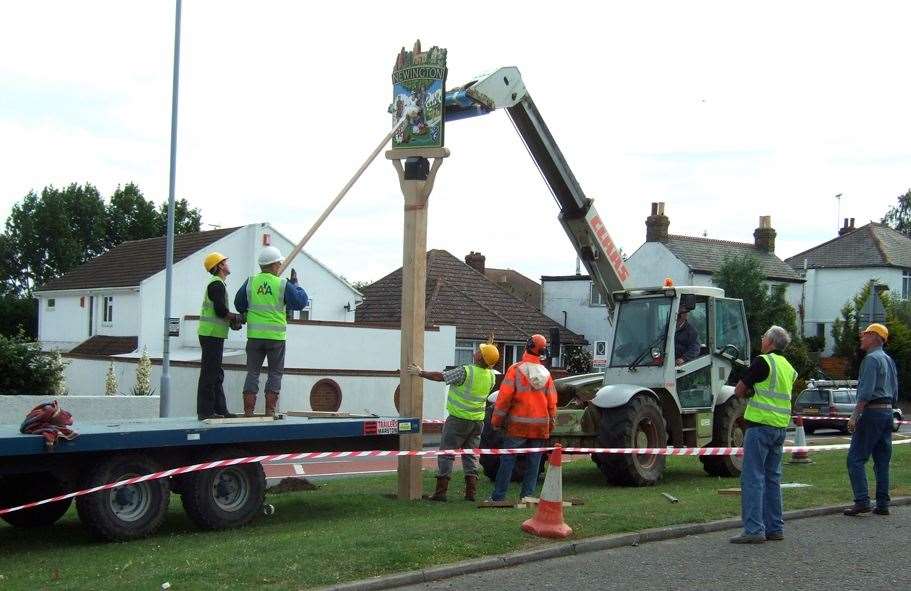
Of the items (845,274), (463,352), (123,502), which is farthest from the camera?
(845,274)

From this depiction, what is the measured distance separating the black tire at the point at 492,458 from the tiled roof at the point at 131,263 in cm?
2724

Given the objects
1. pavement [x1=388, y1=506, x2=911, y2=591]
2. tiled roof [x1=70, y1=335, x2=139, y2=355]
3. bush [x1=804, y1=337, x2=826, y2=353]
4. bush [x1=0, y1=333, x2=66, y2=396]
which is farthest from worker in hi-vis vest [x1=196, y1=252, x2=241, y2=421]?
bush [x1=804, y1=337, x2=826, y2=353]

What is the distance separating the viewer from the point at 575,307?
52.9 m

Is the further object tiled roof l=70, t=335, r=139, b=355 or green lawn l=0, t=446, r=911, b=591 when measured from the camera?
tiled roof l=70, t=335, r=139, b=355

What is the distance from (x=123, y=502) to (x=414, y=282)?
13.3ft

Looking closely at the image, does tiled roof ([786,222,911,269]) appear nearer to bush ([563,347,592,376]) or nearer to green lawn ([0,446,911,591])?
bush ([563,347,592,376])

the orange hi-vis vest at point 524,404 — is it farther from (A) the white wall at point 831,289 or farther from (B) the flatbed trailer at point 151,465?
(A) the white wall at point 831,289

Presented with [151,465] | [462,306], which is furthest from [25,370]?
[462,306]

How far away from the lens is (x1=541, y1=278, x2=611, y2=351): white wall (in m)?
51.2

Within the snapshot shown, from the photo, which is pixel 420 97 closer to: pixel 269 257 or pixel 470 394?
pixel 269 257

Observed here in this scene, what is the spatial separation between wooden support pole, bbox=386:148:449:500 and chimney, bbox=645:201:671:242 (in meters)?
38.4

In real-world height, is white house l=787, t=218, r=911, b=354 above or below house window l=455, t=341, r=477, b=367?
above

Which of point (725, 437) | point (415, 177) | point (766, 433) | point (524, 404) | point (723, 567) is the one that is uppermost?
point (415, 177)

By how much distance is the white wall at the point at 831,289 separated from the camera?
5441 cm
